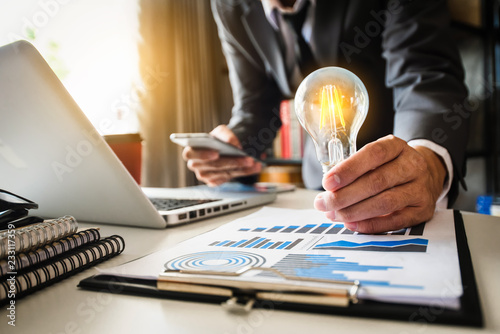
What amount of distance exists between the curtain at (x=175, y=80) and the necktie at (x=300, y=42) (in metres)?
1.31

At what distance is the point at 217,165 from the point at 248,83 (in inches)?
21.5

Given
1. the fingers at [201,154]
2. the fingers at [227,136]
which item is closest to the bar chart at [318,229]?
the fingers at [201,154]

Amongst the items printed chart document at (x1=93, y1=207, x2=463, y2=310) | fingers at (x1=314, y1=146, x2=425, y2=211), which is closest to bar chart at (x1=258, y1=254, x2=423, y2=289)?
printed chart document at (x1=93, y1=207, x2=463, y2=310)

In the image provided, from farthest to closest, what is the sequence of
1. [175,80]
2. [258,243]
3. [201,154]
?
[175,80] < [201,154] < [258,243]

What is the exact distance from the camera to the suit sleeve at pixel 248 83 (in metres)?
1.44

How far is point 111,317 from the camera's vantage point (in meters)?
0.31

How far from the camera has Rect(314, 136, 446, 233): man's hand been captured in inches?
18.7

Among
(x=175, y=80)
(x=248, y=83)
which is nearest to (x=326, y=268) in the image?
(x=248, y=83)

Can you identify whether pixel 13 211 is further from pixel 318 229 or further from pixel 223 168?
pixel 223 168

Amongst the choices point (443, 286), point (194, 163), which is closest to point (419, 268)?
point (443, 286)

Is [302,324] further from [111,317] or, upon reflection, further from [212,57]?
[212,57]

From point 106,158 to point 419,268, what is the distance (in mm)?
402

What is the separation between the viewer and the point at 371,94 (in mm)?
1189

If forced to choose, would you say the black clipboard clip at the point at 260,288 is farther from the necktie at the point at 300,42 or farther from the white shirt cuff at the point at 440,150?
the necktie at the point at 300,42
